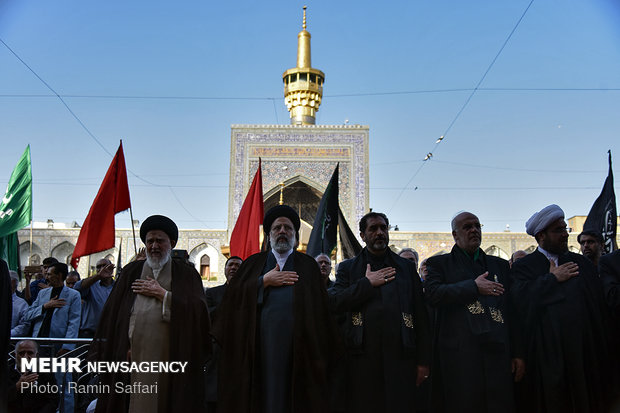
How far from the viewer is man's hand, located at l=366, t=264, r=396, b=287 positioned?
2678mm

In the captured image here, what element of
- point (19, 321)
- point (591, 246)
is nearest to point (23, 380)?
point (19, 321)

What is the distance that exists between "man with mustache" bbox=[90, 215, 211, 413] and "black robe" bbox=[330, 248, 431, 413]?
0.75 m

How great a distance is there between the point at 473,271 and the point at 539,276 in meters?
0.36

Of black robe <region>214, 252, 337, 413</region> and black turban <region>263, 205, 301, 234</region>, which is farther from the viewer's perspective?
black turban <region>263, 205, 301, 234</region>

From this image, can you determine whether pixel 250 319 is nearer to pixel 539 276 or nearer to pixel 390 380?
pixel 390 380

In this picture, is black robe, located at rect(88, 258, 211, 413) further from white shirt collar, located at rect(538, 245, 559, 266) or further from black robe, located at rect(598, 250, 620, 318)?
black robe, located at rect(598, 250, 620, 318)

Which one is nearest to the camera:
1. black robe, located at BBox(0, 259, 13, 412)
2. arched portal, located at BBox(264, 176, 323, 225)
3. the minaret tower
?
black robe, located at BBox(0, 259, 13, 412)

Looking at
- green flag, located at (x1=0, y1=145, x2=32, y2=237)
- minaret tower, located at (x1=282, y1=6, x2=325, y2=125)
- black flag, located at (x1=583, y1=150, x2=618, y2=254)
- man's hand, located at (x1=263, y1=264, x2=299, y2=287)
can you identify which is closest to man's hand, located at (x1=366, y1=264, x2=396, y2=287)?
man's hand, located at (x1=263, y1=264, x2=299, y2=287)

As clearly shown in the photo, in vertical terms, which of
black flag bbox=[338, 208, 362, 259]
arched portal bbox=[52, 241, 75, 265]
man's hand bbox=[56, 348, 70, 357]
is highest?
arched portal bbox=[52, 241, 75, 265]

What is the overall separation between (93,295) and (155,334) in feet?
7.70

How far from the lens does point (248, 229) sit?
6473mm

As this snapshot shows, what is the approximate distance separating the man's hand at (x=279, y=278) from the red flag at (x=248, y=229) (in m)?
3.60

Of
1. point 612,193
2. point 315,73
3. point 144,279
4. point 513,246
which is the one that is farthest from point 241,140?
point 144,279

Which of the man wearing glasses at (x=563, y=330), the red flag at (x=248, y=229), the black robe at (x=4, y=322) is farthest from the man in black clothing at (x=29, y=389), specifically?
the red flag at (x=248, y=229)
